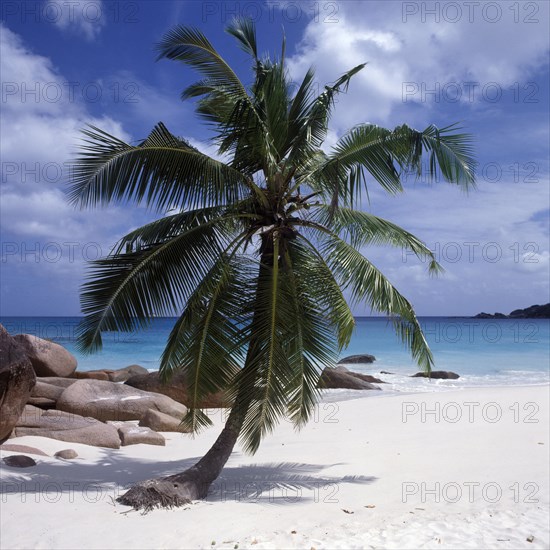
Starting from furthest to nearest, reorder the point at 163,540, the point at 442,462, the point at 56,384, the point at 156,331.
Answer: the point at 156,331, the point at 56,384, the point at 442,462, the point at 163,540

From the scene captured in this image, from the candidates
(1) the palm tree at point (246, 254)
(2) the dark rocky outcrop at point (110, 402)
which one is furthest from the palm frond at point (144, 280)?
(2) the dark rocky outcrop at point (110, 402)

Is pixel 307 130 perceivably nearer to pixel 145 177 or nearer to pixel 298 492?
pixel 145 177

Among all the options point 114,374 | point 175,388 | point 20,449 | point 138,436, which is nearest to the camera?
point 20,449

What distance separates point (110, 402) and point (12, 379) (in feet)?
18.8

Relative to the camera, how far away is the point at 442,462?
1112 cm

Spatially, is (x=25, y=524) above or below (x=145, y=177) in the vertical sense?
below

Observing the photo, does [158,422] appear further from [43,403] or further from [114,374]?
[114,374]

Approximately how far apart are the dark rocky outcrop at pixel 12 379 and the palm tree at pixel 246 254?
6.21 feet

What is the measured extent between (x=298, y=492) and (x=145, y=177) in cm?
512

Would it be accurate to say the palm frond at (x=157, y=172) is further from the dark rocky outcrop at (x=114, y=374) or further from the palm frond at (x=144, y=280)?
the dark rocky outcrop at (x=114, y=374)

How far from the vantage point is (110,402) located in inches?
602

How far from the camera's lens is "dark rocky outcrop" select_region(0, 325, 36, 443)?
966cm

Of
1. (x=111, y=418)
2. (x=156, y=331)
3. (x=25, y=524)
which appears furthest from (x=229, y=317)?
(x=156, y=331)

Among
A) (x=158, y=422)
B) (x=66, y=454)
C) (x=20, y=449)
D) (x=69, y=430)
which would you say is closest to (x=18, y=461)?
(x=20, y=449)
